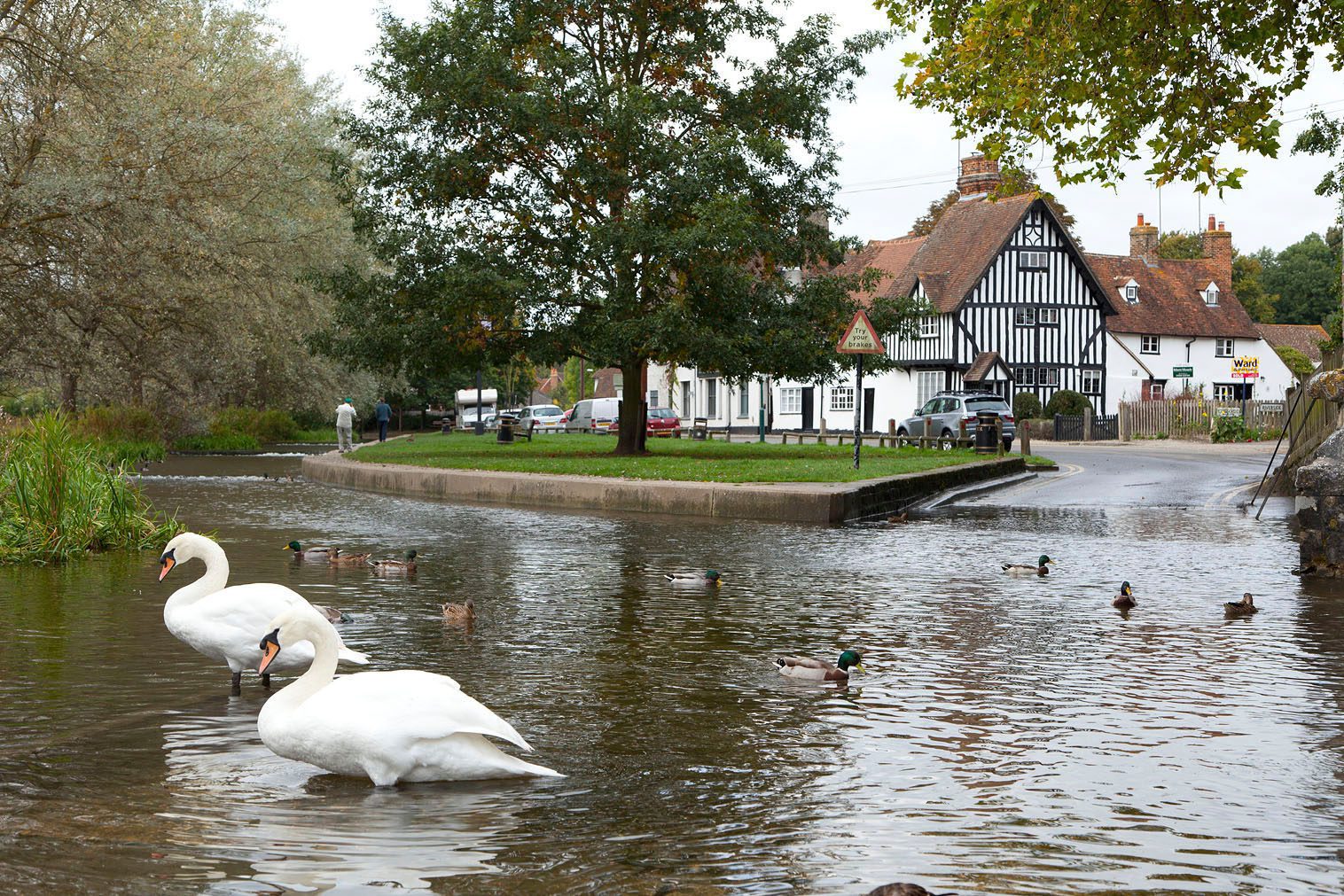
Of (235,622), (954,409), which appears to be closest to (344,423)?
(954,409)

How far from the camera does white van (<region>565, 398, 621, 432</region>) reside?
6462 cm

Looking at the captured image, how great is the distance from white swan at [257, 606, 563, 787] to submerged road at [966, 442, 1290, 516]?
16.7m

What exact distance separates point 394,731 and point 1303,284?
116836mm

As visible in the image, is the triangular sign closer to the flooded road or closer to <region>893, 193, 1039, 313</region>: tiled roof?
the flooded road

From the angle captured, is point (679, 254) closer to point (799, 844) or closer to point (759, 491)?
point (759, 491)

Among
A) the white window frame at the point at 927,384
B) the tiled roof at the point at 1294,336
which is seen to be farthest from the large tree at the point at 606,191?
the tiled roof at the point at 1294,336

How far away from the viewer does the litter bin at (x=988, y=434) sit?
3397cm

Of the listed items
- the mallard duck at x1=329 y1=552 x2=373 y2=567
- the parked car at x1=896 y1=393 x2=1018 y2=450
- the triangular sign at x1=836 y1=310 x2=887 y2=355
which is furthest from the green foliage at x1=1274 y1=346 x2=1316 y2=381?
the mallard duck at x1=329 y1=552 x2=373 y2=567

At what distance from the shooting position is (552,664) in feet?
26.8

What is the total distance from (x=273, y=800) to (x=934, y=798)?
2.47 m

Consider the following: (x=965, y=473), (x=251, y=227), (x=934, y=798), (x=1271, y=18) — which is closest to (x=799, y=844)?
(x=934, y=798)

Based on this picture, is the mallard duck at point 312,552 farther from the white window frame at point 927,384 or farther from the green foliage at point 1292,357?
the green foliage at point 1292,357

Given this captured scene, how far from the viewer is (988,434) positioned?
34125 mm

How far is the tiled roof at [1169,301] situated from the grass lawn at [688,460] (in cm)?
3526
